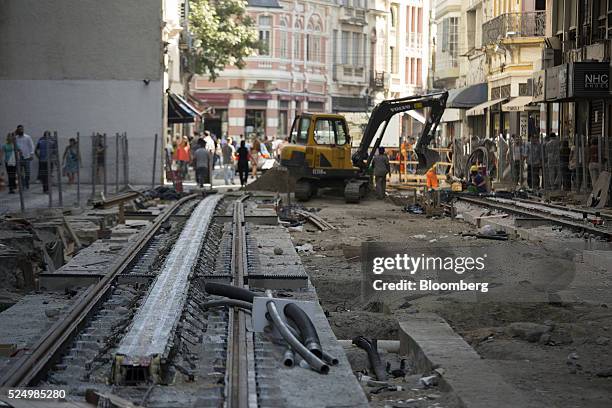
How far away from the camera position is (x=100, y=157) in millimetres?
32875

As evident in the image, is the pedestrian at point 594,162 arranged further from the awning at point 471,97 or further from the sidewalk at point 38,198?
the awning at point 471,97

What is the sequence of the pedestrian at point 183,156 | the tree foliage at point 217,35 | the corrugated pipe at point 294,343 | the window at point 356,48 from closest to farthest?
1. the corrugated pipe at point 294,343
2. the pedestrian at point 183,156
3. the tree foliage at point 217,35
4. the window at point 356,48

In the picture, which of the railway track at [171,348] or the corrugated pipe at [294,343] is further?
the corrugated pipe at [294,343]

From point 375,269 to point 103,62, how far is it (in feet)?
101

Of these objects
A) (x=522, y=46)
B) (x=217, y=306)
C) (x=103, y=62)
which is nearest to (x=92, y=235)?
(x=217, y=306)

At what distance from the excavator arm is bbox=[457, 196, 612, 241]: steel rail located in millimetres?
4611

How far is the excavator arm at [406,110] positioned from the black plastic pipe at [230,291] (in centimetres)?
2423

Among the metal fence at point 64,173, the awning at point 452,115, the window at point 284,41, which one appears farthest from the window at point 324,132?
the window at point 284,41

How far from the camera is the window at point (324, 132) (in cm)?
3519

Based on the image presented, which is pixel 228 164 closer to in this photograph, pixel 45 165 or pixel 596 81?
pixel 596 81

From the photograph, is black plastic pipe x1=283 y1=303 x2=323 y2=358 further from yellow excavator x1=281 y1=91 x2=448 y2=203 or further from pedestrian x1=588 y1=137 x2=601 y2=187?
yellow excavator x1=281 y1=91 x2=448 y2=203

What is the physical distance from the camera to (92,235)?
21000mm

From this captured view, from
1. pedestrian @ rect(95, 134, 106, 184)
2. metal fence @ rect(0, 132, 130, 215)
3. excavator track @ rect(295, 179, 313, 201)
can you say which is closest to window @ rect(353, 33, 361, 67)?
metal fence @ rect(0, 132, 130, 215)

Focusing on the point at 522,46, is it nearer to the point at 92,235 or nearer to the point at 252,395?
the point at 92,235
